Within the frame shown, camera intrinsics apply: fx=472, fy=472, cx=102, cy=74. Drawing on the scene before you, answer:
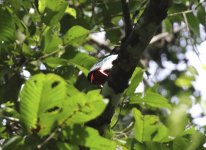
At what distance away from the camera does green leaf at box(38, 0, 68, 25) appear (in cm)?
143

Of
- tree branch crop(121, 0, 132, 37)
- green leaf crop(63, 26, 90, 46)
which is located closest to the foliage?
green leaf crop(63, 26, 90, 46)

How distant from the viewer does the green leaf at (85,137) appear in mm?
995

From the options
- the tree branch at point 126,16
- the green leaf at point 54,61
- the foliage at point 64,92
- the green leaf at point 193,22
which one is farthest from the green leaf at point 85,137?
the green leaf at point 193,22

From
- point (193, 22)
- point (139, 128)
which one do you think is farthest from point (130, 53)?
point (193, 22)

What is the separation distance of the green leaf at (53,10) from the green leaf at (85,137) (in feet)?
1.73

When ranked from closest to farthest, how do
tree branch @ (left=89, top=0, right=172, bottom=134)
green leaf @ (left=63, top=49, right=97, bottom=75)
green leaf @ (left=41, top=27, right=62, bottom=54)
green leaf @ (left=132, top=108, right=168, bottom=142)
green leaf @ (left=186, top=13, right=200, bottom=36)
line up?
tree branch @ (left=89, top=0, right=172, bottom=134)
green leaf @ (left=132, top=108, right=168, bottom=142)
green leaf @ (left=41, top=27, right=62, bottom=54)
green leaf @ (left=63, top=49, right=97, bottom=75)
green leaf @ (left=186, top=13, right=200, bottom=36)


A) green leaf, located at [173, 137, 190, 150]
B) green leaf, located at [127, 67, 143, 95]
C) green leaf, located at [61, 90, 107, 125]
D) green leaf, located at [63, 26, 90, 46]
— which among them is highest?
green leaf, located at [63, 26, 90, 46]

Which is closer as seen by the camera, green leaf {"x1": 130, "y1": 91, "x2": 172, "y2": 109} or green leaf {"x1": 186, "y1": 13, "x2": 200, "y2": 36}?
green leaf {"x1": 130, "y1": 91, "x2": 172, "y2": 109}

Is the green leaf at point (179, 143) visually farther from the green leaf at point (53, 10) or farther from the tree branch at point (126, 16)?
the green leaf at point (53, 10)

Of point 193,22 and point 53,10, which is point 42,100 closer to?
point 53,10

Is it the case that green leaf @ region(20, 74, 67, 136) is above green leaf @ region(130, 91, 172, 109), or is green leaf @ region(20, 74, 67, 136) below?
above

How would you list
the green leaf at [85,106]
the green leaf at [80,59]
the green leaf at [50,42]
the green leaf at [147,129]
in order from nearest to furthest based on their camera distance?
the green leaf at [85,106]
the green leaf at [147,129]
the green leaf at [50,42]
the green leaf at [80,59]

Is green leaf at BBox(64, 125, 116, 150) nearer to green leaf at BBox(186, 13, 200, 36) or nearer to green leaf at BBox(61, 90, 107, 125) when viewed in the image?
green leaf at BBox(61, 90, 107, 125)

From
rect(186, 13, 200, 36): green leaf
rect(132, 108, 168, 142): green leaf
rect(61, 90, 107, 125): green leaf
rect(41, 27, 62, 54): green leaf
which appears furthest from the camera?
rect(186, 13, 200, 36): green leaf
